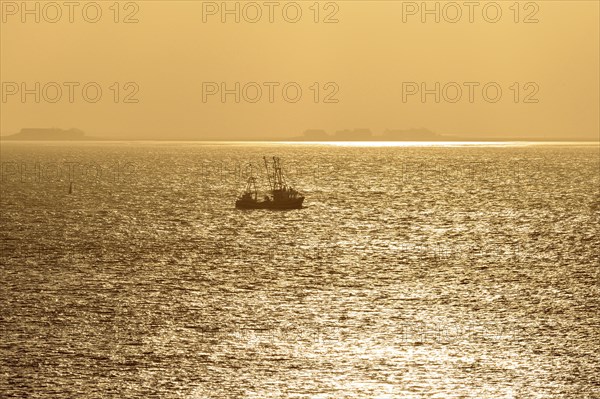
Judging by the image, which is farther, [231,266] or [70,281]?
[231,266]

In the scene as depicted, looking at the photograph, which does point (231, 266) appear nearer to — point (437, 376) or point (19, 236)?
point (19, 236)

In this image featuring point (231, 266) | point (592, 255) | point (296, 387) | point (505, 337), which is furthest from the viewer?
point (592, 255)

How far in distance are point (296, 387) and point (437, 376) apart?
10.4m

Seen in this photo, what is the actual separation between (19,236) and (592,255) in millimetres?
84598

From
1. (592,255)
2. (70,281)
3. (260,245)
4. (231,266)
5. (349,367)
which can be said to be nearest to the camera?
(349,367)

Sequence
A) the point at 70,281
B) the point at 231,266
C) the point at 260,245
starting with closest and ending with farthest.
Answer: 1. the point at 70,281
2. the point at 231,266
3. the point at 260,245

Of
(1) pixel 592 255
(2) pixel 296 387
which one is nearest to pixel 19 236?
(1) pixel 592 255

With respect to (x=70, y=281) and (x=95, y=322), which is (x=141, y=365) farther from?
(x=70, y=281)

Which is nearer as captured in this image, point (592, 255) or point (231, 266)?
point (231, 266)

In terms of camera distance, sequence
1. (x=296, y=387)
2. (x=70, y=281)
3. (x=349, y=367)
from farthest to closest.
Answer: (x=70, y=281) → (x=349, y=367) → (x=296, y=387)

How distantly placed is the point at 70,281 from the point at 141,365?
38917 mm

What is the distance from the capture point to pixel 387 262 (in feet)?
420

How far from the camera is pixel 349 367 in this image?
7100 centimetres

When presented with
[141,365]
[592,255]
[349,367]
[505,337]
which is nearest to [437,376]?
[349,367]
